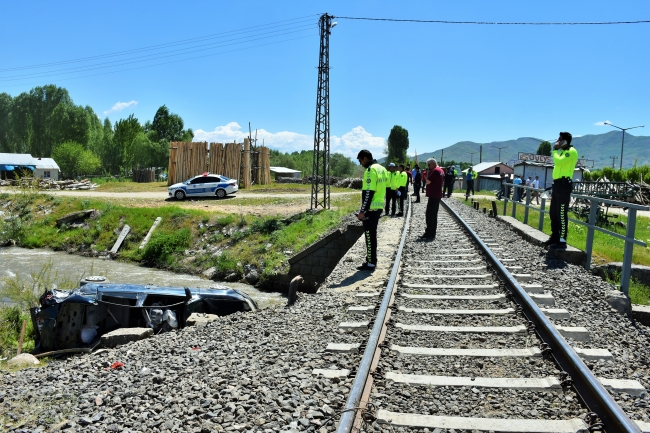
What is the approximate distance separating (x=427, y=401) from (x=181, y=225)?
20.3 metres

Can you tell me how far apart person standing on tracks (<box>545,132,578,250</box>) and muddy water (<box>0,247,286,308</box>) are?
8.42 meters

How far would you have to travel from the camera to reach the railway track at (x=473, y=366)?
3.36 metres

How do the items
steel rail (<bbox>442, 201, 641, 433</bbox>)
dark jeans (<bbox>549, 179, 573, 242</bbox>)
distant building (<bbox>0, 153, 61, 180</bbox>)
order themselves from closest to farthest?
steel rail (<bbox>442, 201, 641, 433</bbox>) < dark jeans (<bbox>549, 179, 573, 242</bbox>) < distant building (<bbox>0, 153, 61, 180</bbox>)

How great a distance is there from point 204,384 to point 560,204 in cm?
715

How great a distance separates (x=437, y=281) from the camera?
7.45 metres

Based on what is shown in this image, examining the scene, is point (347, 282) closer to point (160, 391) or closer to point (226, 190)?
point (160, 391)

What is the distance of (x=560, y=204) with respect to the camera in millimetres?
8906

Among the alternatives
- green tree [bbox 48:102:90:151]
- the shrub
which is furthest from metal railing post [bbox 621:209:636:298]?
green tree [bbox 48:102:90:151]

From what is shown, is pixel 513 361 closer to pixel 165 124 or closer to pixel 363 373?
pixel 363 373

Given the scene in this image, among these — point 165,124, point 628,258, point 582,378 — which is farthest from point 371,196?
point 165,124

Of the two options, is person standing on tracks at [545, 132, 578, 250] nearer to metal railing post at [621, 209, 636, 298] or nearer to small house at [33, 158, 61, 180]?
metal railing post at [621, 209, 636, 298]

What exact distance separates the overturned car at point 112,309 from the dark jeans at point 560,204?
568 cm

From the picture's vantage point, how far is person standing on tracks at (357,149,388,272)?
8.21m

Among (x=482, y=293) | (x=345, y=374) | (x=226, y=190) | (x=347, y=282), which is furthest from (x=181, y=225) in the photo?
(x=345, y=374)
